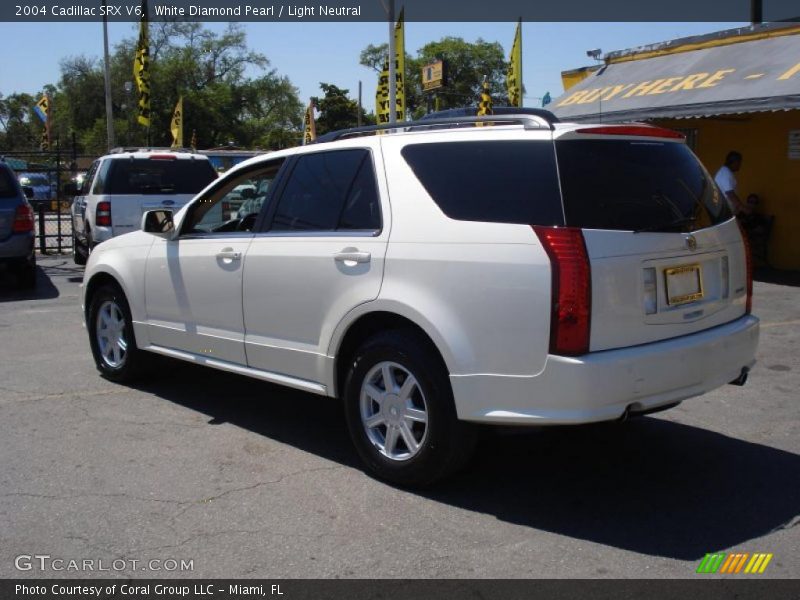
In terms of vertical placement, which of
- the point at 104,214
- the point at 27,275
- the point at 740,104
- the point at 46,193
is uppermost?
the point at 740,104

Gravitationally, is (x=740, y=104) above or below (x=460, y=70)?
below

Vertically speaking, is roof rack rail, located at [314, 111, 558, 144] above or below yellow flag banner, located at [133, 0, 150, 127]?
below

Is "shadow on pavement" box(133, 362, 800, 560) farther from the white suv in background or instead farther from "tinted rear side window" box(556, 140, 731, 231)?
"tinted rear side window" box(556, 140, 731, 231)

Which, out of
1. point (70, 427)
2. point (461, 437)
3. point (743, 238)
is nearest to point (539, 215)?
point (461, 437)

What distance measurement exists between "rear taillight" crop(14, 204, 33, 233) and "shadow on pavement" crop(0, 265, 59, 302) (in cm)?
90

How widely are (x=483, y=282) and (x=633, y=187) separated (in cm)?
93

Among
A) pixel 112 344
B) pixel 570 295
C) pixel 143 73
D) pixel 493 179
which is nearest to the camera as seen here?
pixel 570 295

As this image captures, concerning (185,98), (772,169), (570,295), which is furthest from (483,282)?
(185,98)

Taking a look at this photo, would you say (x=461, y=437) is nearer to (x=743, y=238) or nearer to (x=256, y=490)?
(x=256, y=490)

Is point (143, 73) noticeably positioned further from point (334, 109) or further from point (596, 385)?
point (334, 109)

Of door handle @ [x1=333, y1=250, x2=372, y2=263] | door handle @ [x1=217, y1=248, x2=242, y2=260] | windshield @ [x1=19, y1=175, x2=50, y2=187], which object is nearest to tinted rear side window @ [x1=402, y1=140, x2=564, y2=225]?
door handle @ [x1=333, y1=250, x2=372, y2=263]

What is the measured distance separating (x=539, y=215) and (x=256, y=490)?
206 centimetres

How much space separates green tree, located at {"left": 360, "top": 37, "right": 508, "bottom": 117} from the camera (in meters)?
81.1

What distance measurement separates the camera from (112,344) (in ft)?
21.6
